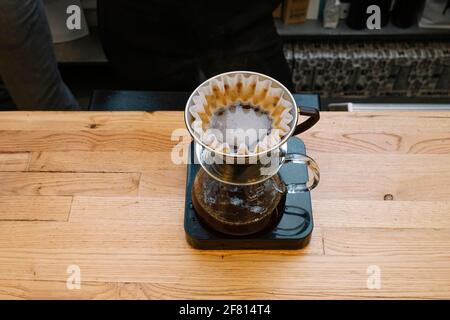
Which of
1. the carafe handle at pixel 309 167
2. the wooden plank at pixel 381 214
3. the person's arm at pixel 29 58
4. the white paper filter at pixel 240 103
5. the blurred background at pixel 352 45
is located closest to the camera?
the white paper filter at pixel 240 103

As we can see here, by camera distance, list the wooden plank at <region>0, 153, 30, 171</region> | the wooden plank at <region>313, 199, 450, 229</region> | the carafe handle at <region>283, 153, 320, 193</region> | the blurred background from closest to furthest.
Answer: the carafe handle at <region>283, 153, 320, 193</region> < the wooden plank at <region>313, 199, 450, 229</region> < the wooden plank at <region>0, 153, 30, 171</region> < the blurred background

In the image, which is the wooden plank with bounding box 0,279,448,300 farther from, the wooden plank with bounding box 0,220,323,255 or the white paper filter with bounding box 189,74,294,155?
the white paper filter with bounding box 189,74,294,155

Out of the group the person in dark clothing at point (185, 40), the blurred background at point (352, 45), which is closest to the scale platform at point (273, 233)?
the person in dark clothing at point (185, 40)

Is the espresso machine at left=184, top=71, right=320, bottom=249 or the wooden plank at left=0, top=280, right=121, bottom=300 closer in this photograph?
the espresso machine at left=184, top=71, right=320, bottom=249

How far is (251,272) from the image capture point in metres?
1.05

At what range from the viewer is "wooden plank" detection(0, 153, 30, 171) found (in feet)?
3.95

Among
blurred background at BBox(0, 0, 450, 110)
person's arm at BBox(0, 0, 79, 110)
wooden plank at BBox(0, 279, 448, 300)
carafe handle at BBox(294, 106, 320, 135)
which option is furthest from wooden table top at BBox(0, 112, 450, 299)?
blurred background at BBox(0, 0, 450, 110)

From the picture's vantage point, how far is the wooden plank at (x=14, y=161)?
1204mm

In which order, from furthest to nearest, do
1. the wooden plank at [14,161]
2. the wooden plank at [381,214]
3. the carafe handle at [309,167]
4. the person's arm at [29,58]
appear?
the person's arm at [29,58], the wooden plank at [14,161], the wooden plank at [381,214], the carafe handle at [309,167]

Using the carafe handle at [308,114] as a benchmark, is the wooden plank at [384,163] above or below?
below

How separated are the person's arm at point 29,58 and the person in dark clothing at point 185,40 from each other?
0.69 ft

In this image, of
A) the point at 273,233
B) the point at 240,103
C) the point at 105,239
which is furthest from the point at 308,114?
the point at 105,239

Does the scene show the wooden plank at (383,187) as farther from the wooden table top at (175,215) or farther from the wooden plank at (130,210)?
the wooden plank at (130,210)
